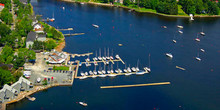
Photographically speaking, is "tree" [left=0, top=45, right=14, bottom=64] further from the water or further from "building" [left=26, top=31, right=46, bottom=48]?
the water

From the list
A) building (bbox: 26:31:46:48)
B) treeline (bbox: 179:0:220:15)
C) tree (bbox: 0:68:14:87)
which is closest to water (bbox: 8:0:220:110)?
tree (bbox: 0:68:14:87)

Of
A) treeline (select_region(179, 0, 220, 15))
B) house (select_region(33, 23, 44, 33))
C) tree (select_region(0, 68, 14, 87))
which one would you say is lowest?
tree (select_region(0, 68, 14, 87))

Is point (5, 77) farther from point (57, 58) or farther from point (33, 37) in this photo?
point (33, 37)

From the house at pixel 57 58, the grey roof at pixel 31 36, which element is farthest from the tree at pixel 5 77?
the grey roof at pixel 31 36

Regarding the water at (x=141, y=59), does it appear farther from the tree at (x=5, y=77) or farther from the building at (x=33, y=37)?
the building at (x=33, y=37)

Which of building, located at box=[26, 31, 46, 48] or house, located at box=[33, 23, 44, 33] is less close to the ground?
house, located at box=[33, 23, 44, 33]
